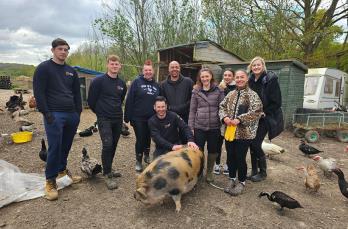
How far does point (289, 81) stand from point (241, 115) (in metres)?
6.21

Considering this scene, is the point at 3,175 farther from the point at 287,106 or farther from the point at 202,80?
the point at 287,106

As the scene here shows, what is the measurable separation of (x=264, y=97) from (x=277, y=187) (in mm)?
1519

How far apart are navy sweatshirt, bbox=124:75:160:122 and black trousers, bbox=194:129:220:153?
3.02 ft

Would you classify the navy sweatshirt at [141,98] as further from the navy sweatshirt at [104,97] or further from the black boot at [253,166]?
the black boot at [253,166]

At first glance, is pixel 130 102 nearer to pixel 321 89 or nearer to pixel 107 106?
pixel 107 106

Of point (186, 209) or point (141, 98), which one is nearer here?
point (186, 209)

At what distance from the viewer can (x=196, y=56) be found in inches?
468

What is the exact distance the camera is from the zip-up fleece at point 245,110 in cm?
412

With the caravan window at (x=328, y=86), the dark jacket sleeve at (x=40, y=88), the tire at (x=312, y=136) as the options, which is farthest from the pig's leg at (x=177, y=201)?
Result: the caravan window at (x=328, y=86)

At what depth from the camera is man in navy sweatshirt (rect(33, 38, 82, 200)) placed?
3.92m

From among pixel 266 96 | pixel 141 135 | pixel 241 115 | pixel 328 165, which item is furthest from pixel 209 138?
pixel 328 165

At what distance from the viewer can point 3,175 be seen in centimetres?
449

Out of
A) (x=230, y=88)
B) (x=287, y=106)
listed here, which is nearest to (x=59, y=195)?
(x=230, y=88)

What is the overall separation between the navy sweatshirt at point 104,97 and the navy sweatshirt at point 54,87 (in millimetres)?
297
